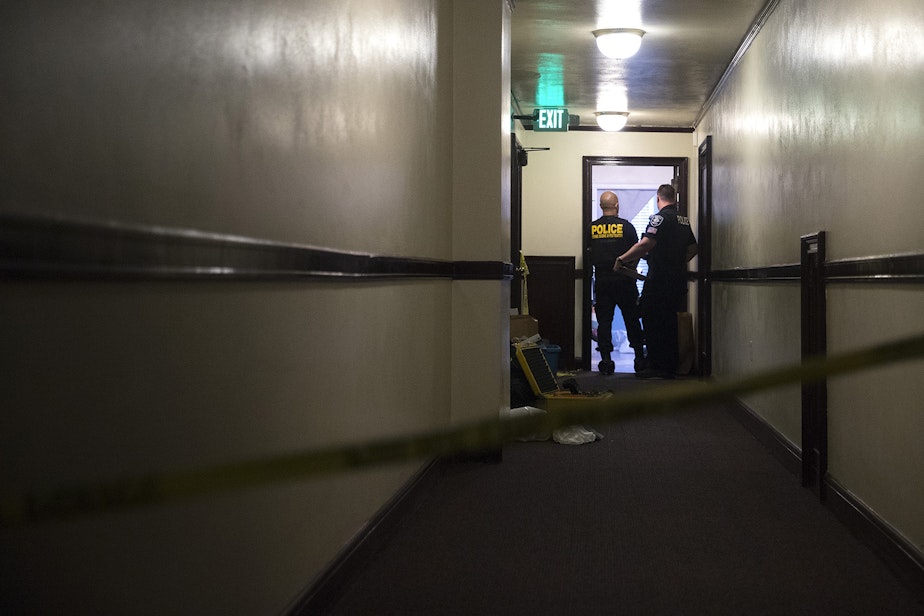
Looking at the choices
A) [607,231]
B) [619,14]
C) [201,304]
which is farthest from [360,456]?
[607,231]

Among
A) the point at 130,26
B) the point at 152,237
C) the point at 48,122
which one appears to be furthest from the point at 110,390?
the point at 130,26

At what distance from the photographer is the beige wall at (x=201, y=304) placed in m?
1.19

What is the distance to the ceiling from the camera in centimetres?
568

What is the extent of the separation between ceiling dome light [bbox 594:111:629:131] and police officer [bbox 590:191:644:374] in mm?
656

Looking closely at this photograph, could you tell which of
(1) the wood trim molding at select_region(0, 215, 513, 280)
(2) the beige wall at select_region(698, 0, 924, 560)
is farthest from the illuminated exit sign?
(1) the wood trim molding at select_region(0, 215, 513, 280)

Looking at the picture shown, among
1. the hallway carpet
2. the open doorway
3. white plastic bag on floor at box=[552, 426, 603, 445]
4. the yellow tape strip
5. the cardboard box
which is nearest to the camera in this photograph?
the yellow tape strip

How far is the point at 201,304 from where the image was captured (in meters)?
1.68

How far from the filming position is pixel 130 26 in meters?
1.40

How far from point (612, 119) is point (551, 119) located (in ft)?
2.56

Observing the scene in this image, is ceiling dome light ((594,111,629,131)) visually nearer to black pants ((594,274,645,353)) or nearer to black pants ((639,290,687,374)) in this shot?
black pants ((594,274,645,353))

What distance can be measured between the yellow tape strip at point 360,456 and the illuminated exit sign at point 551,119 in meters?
8.05

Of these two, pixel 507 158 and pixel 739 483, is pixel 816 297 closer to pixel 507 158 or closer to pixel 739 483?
pixel 739 483

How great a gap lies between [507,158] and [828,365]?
14.3 ft

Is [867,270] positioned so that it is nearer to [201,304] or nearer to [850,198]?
[850,198]
